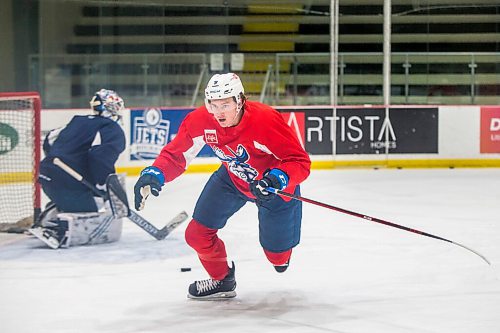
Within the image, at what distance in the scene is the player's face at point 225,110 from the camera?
3.83 m

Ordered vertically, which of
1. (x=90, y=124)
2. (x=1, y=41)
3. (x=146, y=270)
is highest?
(x=1, y=41)

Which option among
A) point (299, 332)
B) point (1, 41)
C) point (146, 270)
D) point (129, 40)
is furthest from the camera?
point (129, 40)

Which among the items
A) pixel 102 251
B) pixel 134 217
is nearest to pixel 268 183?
pixel 102 251

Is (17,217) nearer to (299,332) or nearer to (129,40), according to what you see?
(299,332)

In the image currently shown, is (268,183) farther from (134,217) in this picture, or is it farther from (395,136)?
(395,136)

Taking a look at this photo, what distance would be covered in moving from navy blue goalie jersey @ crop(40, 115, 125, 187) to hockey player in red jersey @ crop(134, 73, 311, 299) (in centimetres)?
159

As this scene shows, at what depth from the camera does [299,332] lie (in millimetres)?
3615

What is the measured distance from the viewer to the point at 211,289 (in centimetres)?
423

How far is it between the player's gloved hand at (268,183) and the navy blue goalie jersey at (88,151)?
209 centimetres

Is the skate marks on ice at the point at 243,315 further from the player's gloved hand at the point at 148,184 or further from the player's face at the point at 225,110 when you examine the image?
the player's face at the point at 225,110

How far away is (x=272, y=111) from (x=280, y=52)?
7596 mm

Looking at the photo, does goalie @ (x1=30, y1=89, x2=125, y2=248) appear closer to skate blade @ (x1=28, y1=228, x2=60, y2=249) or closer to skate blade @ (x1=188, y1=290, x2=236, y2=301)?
skate blade @ (x1=28, y1=228, x2=60, y2=249)

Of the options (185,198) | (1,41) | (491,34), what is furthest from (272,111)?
(491,34)

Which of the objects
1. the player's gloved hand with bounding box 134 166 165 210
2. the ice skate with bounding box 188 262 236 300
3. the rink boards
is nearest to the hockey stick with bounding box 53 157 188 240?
the ice skate with bounding box 188 262 236 300
